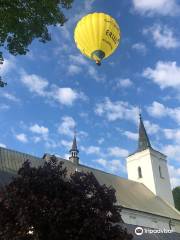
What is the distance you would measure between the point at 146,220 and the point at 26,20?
113ft

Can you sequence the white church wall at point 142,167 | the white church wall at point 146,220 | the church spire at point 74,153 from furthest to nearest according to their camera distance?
the white church wall at point 142,167
the church spire at point 74,153
the white church wall at point 146,220

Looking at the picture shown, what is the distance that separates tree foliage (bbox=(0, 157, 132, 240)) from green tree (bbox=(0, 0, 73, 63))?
515 centimetres

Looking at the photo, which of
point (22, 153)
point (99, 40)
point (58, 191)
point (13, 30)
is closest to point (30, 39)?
point (13, 30)

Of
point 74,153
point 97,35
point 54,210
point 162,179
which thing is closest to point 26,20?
point 97,35

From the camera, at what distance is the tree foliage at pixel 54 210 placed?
13.4 metres

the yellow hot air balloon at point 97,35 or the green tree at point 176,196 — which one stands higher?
the green tree at point 176,196

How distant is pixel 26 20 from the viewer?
539 inches

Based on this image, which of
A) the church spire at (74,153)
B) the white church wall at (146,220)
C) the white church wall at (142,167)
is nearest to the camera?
the white church wall at (146,220)

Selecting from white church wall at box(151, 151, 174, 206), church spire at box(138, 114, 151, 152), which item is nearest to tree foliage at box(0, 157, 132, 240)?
white church wall at box(151, 151, 174, 206)

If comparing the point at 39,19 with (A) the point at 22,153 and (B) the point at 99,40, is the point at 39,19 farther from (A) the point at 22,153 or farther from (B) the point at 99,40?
(A) the point at 22,153

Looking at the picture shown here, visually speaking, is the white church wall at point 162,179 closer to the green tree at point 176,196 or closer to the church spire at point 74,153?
the green tree at point 176,196

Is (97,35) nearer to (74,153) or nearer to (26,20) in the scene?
(26,20)

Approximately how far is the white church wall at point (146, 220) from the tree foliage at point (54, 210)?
26292 millimetres

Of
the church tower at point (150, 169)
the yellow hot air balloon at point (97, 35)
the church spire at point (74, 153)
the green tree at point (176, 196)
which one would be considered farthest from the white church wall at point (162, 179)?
the yellow hot air balloon at point (97, 35)
